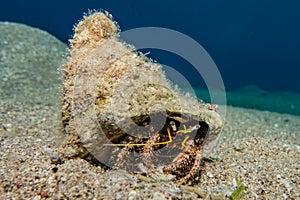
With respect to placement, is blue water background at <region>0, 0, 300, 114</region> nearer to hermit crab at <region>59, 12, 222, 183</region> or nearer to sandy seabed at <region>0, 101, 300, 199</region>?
sandy seabed at <region>0, 101, 300, 199</region>

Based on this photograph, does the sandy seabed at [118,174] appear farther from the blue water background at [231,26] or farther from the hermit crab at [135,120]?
the blue water background at [231,26]

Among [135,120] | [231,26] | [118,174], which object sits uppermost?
[231,26]

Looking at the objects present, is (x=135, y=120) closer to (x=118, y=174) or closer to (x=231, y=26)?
(x=118, y=174)

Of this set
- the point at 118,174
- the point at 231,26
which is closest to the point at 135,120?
the point at 118,174

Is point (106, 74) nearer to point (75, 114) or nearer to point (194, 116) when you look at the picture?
point (75, 114)

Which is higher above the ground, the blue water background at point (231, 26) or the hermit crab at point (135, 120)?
the blue water background at point (231, 26)

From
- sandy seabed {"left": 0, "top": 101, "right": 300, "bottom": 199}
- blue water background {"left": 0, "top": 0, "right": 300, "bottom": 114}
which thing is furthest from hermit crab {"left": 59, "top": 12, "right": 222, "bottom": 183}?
blue water background {"left": 0, "top": 0, "right": 300, "bottom": 114}

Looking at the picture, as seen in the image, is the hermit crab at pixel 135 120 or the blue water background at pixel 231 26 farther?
the blue water background at pixel 231 26

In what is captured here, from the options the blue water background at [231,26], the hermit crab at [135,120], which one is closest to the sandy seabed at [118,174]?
the hermit crab at [135,120]
